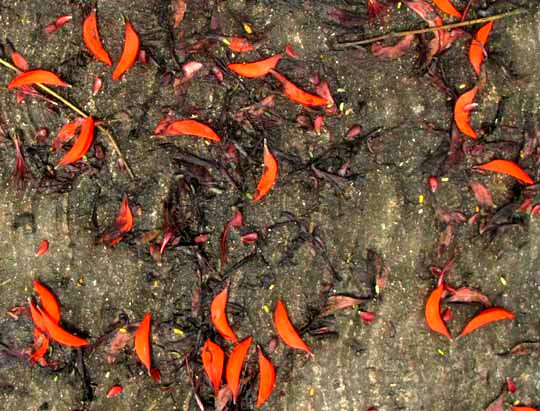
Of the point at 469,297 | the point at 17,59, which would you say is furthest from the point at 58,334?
the point at 469,297

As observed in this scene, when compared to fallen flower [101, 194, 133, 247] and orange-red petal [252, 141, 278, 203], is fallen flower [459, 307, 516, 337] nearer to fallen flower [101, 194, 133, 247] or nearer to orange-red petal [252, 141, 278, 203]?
orange-red petal [252, 141, 278, 203]

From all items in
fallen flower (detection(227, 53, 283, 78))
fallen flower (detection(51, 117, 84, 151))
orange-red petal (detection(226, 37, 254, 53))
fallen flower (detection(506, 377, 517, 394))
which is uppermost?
orange-red petal (detection(226, 37, 254, 53))

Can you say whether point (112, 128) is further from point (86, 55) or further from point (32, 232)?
point (32, 232)

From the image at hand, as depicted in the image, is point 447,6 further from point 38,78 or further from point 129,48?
point 38,78

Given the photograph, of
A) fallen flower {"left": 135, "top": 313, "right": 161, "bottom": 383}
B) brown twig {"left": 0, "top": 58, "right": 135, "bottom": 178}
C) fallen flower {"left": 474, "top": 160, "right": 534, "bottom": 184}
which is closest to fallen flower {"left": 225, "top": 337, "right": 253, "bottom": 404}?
fallen flower {"left": 135, "top": 313, "right": 161, "bottom": 383}

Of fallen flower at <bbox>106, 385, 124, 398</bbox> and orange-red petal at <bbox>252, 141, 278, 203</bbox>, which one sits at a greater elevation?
orange-red petal at <bbox>252, 141, 278, 203</bbox>

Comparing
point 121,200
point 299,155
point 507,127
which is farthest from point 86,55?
point 507,127
